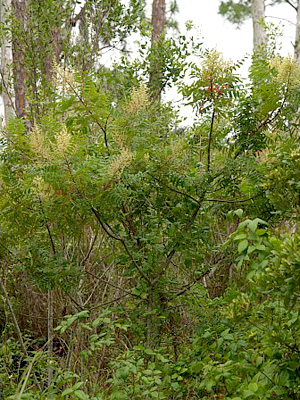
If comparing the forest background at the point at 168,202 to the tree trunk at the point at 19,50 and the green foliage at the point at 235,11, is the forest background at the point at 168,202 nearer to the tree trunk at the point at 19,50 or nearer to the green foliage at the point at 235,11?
the tree trunk at the point at 19,50

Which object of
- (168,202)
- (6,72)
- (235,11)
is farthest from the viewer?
(235,11)

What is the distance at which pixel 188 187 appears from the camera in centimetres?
291

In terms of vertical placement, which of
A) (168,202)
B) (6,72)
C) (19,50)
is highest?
(6,72)

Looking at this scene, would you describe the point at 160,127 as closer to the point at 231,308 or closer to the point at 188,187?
the point at 188,187

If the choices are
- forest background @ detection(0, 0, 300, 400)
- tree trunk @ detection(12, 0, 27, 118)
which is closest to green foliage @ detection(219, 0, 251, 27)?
tree trunk @ detection(12, 0, 27, 118)

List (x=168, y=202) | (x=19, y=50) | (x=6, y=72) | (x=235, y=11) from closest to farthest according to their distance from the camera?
(x=168, y=202)
(x=19, y=50)
(x=6, y=72)
(x=235, y=11)

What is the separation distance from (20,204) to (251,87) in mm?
1478

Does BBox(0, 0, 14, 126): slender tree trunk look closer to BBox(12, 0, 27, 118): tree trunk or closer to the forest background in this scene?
BBox(12, 0, 27, 118): tree trunk

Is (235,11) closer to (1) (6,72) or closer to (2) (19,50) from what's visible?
(1) (6,72)

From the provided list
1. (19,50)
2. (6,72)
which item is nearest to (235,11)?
(6,72)

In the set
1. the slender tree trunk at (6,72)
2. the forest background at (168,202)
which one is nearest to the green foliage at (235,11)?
the slender tree trunk at (6,72)

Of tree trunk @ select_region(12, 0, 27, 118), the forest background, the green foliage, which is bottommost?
the forest background

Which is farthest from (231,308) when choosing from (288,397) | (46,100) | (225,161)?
(46,100)

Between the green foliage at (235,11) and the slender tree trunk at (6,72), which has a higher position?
the green foliage at (235,11)
